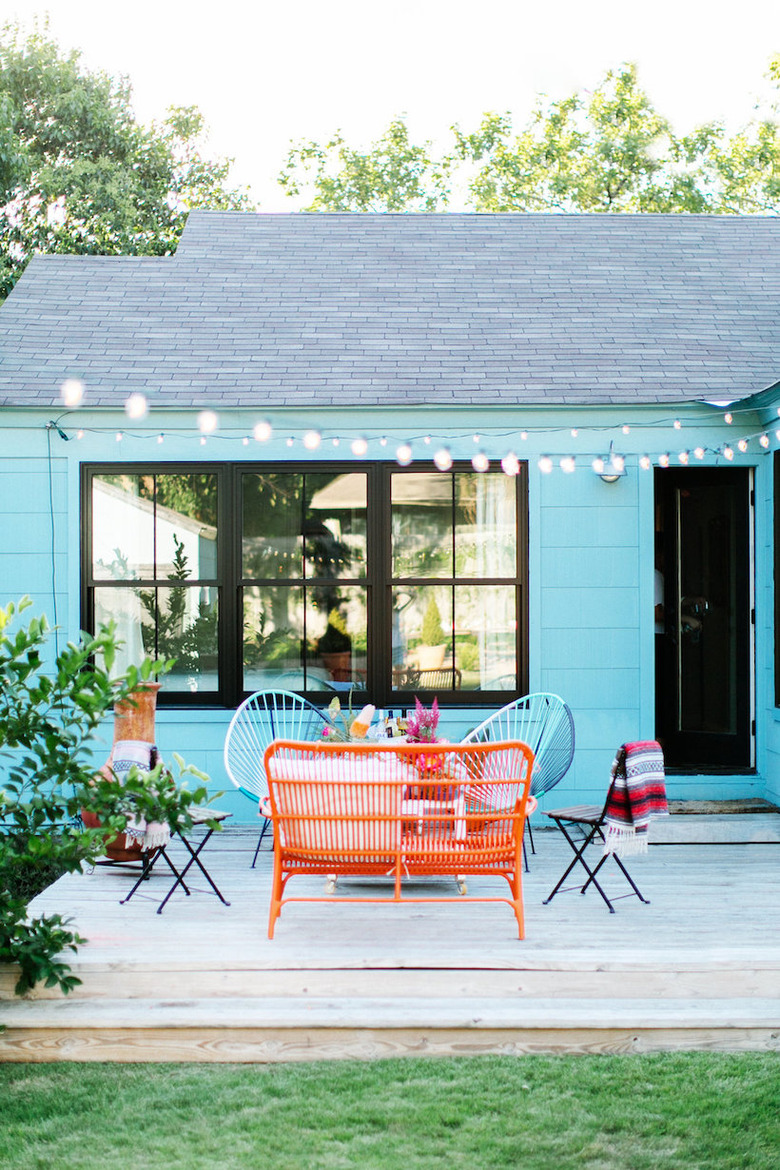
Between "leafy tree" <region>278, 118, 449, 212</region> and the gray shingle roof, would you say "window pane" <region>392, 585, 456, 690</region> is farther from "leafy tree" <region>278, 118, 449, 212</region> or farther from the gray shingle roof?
"leafy tree" <region>278, 118, 449, 212</region>

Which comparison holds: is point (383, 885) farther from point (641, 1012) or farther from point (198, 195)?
point (198, 195)

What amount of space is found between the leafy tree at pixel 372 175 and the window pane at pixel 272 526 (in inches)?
627

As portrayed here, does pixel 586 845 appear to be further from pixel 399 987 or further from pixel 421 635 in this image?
pixel 421 635

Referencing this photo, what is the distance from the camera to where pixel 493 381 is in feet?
22.4

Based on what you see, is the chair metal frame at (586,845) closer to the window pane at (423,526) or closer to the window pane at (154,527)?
the window pane at (423,526)

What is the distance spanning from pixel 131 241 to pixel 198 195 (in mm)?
2357

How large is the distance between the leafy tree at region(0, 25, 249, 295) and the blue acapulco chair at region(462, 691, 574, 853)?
49.2 ft

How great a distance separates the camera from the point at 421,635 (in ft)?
22.0

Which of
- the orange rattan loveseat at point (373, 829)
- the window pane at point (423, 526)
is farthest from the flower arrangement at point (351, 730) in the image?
the window pane at point (423, 526)

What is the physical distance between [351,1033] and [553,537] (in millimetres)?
3657

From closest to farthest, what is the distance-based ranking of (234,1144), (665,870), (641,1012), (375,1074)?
(234,1144) < (375,1074) < (641,1012) < (665,870)

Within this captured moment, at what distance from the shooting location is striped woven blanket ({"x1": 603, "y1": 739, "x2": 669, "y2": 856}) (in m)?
4.47

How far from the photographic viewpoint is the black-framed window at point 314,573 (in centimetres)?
666

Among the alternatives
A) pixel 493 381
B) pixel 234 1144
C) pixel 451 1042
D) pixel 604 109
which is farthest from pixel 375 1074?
pixel 604 109
